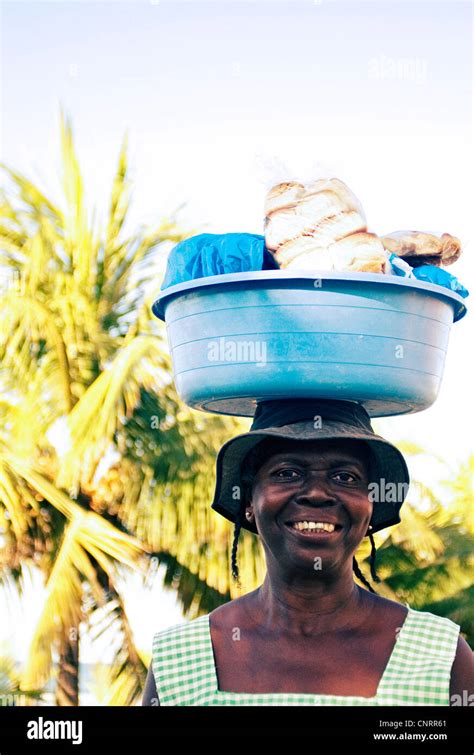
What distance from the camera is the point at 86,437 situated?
768 centimetres

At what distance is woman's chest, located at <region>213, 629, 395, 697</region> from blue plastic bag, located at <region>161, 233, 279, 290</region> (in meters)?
0.84

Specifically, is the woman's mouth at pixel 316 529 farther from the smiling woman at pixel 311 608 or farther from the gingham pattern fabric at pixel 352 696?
the gingham pattern fabric at pixel 352 696

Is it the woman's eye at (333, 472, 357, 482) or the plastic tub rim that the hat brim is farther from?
the plastic tub rim

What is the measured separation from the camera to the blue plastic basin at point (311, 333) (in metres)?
2.11

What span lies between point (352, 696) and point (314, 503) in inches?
17.3

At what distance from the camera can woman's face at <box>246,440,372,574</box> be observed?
2174 mm

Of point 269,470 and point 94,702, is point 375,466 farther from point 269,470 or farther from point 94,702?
point 94,702

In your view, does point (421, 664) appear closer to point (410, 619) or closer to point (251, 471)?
point (410, 619)

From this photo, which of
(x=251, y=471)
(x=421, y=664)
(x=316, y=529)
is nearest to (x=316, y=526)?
(x=316, y=529)

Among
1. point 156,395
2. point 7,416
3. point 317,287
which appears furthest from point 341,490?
point 7,416

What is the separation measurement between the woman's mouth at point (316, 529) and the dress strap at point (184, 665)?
15.8 inches

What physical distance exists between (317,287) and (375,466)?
0.47 metres

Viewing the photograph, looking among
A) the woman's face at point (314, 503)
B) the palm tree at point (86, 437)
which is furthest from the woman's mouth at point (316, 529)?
the palm tree at point (86, 437)
